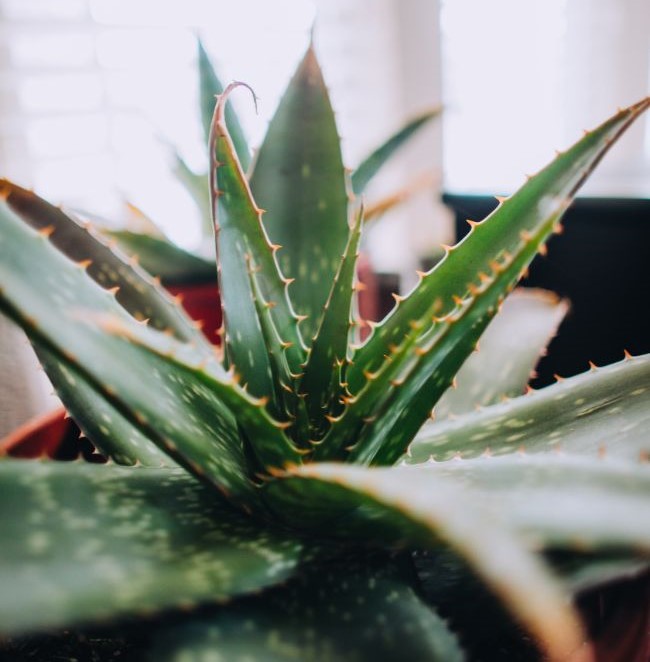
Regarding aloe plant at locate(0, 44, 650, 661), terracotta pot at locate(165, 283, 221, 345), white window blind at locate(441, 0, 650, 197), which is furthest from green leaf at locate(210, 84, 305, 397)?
white window blind at locate(441, 0, 650, 197)

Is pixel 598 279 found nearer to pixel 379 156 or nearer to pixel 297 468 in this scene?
pixel 379 156

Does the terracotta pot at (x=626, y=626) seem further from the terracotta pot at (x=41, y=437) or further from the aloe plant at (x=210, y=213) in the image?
the aloe plant at (x=210, y=213)

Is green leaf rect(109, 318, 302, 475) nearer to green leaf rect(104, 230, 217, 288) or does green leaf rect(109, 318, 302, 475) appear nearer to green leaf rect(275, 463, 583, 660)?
green leaf rect(275, 463, 583, 660)

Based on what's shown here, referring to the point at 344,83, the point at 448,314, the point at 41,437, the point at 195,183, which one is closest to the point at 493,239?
the point at 448,314

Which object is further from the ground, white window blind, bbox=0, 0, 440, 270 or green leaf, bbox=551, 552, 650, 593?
white window blind, bbox=0, 0, 440, 270

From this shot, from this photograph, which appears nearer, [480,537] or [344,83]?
Result: [480,537]

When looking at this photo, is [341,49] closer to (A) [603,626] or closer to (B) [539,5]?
(B) [539,5]
